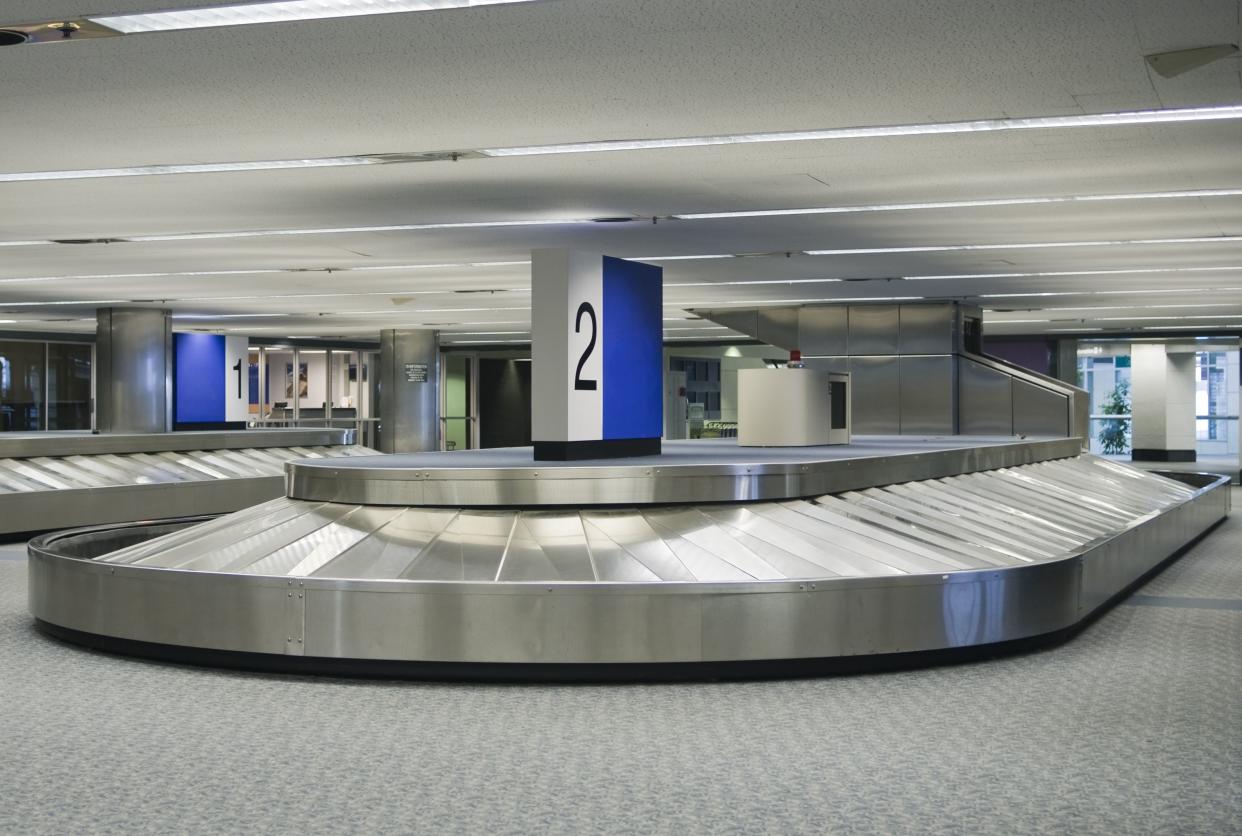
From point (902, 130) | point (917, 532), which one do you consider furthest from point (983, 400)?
point (902, 130)

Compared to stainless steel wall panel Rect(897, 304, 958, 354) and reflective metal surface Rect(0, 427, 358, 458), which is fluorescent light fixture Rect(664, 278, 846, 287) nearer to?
stainless steel wall panel Rect(897, 304, 958, 354)

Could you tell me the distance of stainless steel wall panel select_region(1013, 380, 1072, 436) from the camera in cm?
2039

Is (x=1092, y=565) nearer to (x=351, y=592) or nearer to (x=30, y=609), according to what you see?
(x=351, y=592)

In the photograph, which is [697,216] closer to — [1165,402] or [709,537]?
[709,537]

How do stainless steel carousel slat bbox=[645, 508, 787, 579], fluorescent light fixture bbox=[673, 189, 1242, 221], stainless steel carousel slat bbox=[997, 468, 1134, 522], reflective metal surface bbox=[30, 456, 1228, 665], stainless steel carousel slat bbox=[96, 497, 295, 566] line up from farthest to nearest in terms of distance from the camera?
stainless steel carousel slat bbox=[997, 468, 1134, 522]
fluorescent light fixture bbox=[673, 189, 1242, 221]
stainless steel carousel slat bbox=[96, 497, 295, 566]
stainless steel carousel slat bbox=[645, 508, 787, 579]
reflective metal surface bbox=[30, 456, 1228, 665]

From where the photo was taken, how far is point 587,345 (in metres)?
10.9

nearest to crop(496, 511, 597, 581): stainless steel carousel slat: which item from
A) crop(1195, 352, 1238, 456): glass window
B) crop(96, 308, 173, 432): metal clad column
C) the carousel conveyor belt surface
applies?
the carousel conveyor belt surface

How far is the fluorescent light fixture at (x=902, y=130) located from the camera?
689 centimetres

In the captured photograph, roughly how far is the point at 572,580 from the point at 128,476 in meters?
12.6

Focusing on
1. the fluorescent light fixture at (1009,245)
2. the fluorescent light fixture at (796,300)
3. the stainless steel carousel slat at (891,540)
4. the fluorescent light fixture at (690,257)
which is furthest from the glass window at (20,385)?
the stainless steel carousel slat at (891,540)

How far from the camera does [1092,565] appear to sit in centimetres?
944

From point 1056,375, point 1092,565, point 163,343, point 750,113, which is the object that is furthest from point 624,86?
point 1056,375

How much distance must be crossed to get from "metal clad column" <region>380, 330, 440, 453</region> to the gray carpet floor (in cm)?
2123

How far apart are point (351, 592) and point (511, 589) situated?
95 centimetres
